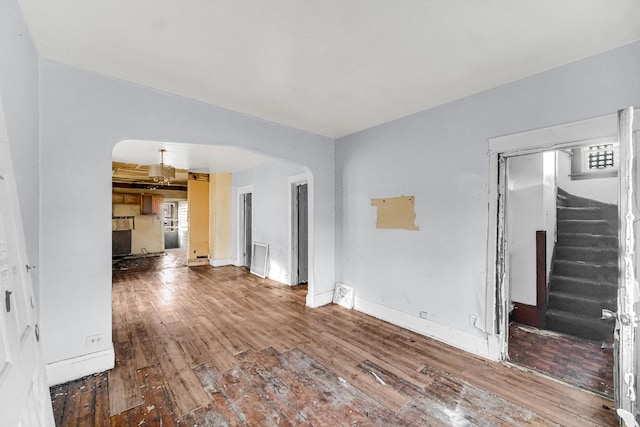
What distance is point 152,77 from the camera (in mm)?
2377

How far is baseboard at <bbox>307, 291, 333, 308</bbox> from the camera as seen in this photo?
3.98 m

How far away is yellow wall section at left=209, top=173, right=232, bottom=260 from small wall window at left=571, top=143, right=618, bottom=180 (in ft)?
25.2

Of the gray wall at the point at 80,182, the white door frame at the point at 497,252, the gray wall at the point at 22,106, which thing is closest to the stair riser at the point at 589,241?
the white door frame at the point at 497,252

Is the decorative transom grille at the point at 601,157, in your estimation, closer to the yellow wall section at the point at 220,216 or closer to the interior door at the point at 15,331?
the interior door at the point at 15,331

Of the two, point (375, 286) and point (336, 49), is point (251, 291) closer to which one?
point (375, 286)

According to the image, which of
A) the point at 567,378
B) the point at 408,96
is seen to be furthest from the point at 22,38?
the point at 567,378

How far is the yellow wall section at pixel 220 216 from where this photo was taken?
280 inches

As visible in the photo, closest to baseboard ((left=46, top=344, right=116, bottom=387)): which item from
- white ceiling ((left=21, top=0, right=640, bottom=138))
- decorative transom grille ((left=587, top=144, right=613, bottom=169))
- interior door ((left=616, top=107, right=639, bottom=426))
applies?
white ceiling ((left=21, top=0, right=640, bottom=138))

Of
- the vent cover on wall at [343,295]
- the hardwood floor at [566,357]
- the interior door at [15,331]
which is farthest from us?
the vent cover on wall at [343,295]

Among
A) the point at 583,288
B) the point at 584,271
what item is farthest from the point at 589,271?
the point at 583,288

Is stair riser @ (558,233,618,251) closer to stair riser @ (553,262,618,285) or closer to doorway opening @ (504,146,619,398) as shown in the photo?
doorway opening @ (504,146,619,398)

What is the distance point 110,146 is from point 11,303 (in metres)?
1.83

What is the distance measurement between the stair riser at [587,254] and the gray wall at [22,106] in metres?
5.99

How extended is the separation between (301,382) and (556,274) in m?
3.93
